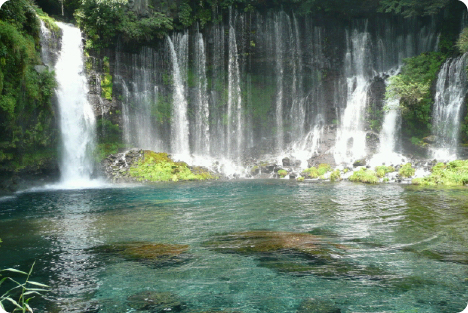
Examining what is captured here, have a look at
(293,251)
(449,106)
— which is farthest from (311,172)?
(293,251)

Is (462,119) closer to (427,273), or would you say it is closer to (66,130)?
(427,273)

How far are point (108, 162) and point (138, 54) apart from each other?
9.71m

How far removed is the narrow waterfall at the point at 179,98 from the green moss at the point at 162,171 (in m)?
4.95

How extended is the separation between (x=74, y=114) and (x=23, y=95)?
29.4ft

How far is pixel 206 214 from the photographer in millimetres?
9930

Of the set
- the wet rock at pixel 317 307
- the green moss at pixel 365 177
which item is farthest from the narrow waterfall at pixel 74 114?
the wet rock at pixel 317 307

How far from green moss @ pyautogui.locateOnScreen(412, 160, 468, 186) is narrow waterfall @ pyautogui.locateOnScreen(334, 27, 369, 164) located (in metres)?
6.81

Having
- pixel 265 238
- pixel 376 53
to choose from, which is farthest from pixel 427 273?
pixel 376 53

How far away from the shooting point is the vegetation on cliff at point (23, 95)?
11023 millimetres

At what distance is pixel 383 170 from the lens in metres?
20.1

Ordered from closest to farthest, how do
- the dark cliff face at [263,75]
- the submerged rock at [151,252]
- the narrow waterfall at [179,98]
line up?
the submerged rock at [151,252], the dark cliff face at [263,75], the narrow waterfall at [179,98]

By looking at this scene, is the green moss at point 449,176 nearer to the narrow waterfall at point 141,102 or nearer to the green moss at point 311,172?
the green moss at point 311,172

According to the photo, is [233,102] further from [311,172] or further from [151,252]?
[151,252]

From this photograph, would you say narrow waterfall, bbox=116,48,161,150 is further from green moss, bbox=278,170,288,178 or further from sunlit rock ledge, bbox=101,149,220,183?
green moss, bbox=278,170,288,178
